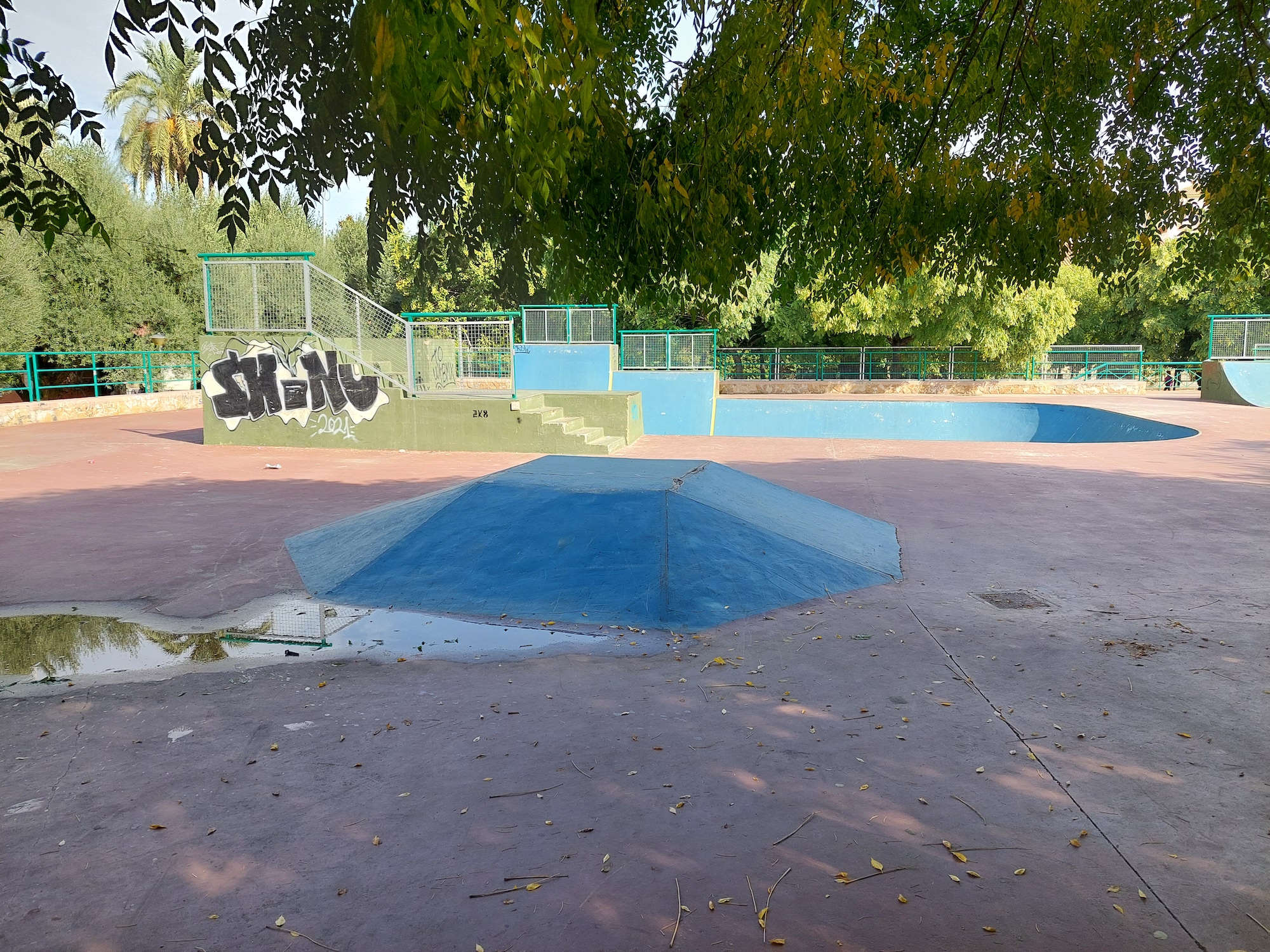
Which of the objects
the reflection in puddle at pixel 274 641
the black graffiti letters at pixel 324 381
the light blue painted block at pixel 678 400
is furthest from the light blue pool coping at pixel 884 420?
the reflection in puddle at pixel 274 641

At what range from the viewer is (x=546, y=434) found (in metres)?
18.2

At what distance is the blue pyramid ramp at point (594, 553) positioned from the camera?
24.4 feet

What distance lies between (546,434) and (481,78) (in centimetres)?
1526

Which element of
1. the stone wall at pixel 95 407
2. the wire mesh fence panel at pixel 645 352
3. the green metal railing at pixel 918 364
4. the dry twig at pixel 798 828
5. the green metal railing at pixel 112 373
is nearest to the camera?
the dry twig at pixel 798 828

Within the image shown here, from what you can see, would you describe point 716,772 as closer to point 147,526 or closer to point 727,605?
point 727,605

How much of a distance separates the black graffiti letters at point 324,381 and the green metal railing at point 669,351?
32.7 feet

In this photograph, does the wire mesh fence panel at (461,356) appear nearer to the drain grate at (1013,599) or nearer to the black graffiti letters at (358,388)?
the black graffiti letters at (358,388)

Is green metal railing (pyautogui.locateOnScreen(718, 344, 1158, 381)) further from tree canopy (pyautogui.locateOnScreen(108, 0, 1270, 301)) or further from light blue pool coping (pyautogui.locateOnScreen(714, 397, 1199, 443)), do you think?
tree canopy (pyautogui.locateOnScreen(108, 0, 1270, 301))

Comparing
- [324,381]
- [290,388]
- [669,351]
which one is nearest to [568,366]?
[669,351]

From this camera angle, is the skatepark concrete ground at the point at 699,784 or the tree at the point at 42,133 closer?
the skatepark concrete ground at the point at 699,784

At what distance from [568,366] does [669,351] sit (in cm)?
311

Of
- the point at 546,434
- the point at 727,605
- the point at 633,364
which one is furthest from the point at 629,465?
the point at 633,364

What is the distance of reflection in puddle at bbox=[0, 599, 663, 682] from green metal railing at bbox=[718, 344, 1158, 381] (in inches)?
1379

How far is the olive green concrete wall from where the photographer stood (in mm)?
18250
